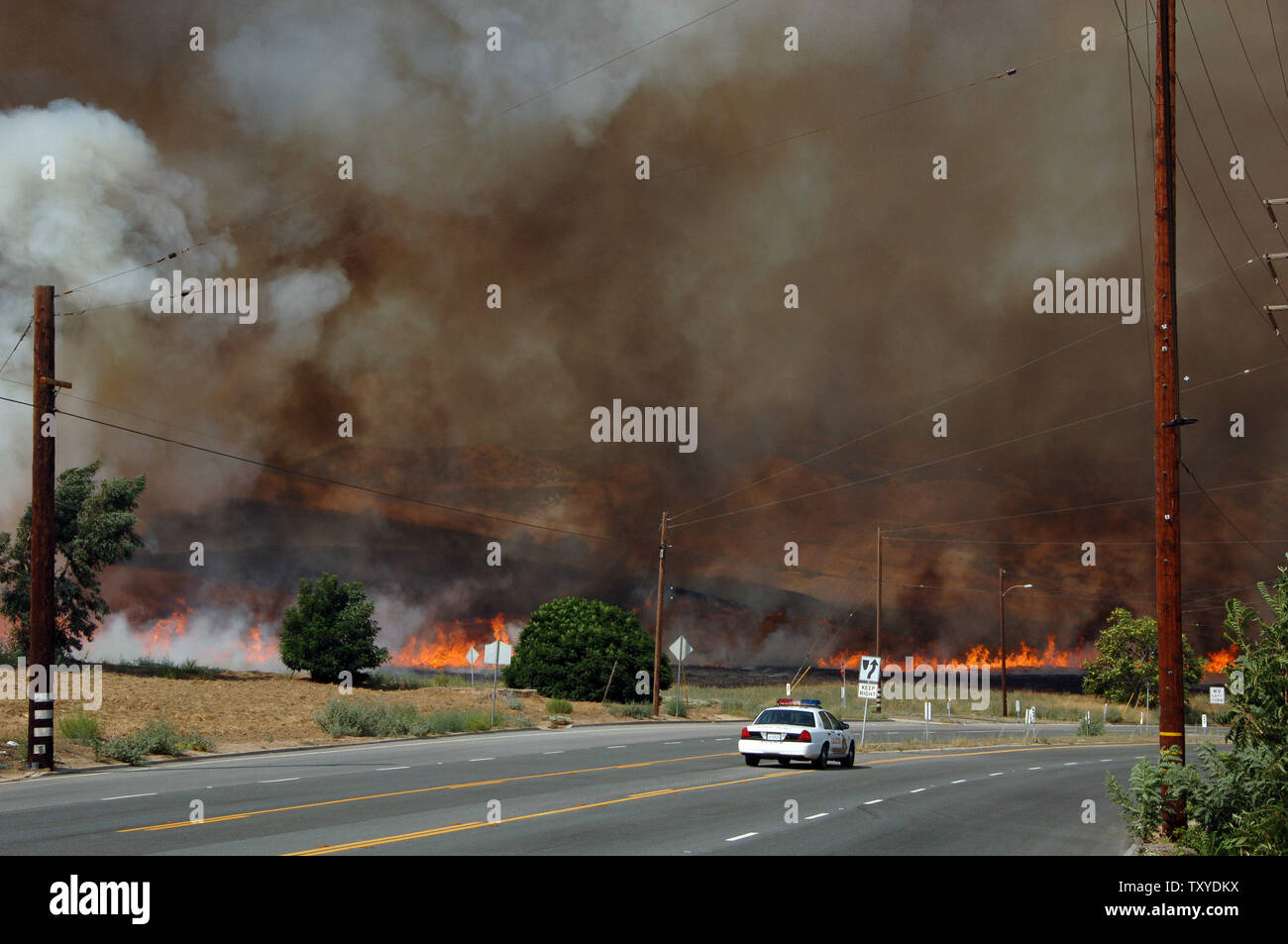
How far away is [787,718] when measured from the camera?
28141 millimetres

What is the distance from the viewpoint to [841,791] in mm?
21969

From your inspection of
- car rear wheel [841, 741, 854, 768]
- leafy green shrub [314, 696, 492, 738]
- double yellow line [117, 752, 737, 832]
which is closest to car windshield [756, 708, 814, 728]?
car rear wheel [841, 741, 854, 768]

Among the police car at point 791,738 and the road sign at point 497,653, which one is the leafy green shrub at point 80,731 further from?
the police car at point 791,738

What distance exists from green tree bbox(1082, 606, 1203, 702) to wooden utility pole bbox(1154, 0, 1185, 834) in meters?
80.6

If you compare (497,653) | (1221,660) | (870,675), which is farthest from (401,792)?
(1221,660)

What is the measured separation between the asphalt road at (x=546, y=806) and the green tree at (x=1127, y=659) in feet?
219

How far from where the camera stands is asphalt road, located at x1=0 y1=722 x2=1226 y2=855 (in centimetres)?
1383

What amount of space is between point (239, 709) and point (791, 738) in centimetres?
2202

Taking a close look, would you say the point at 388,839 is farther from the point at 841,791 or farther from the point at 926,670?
the point at 926,670

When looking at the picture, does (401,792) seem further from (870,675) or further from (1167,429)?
(870,675)

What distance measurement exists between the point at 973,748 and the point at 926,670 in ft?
291

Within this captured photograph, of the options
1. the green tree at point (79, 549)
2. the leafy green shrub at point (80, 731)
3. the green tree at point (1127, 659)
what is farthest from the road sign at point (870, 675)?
the green tree at point (1127, 659)

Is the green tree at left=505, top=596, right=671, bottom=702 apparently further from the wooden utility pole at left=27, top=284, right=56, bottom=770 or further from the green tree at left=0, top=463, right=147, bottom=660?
the wooden utility pole at left=27, top=284, right=56, bottom=770
